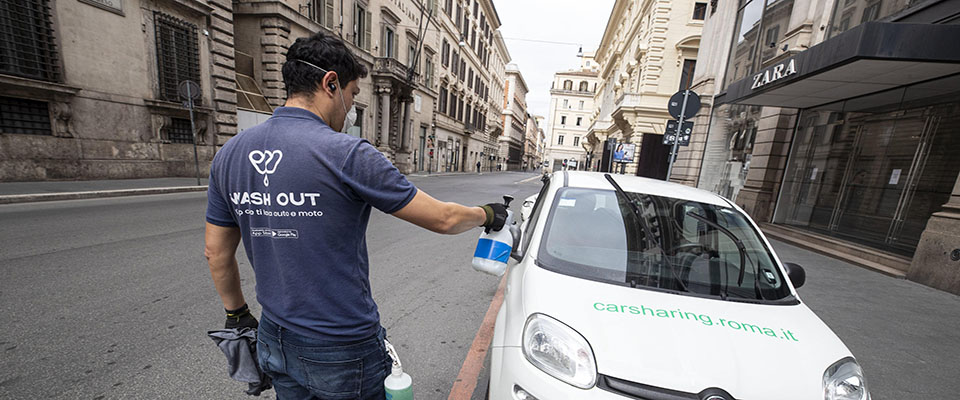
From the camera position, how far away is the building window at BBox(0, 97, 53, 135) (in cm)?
847

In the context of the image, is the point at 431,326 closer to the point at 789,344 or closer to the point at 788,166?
the point at 789,344

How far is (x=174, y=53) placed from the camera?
37.5 feet

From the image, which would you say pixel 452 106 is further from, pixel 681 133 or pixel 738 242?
pixel 738 242

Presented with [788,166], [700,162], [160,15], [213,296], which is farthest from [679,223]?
[160,15]

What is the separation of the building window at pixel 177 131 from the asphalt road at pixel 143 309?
6.81 metres

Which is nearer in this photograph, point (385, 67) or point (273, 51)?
point (273, 51)

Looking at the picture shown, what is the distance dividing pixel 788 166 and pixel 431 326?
10.4 metres

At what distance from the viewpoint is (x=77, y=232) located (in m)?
5.07

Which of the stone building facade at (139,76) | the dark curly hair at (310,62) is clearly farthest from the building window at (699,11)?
the dark curly hair at (310,62)

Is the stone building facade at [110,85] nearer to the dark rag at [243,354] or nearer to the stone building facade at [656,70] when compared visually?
the dark rag at [243,354]

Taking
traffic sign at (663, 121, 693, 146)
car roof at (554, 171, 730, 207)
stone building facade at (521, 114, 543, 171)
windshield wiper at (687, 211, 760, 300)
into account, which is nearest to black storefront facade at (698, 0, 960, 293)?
traffic sign at (663, 121, 693, 146)

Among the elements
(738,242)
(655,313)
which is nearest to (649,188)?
(738,242)

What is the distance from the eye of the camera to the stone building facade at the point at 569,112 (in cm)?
6988

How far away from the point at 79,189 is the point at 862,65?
1571 centimetres
